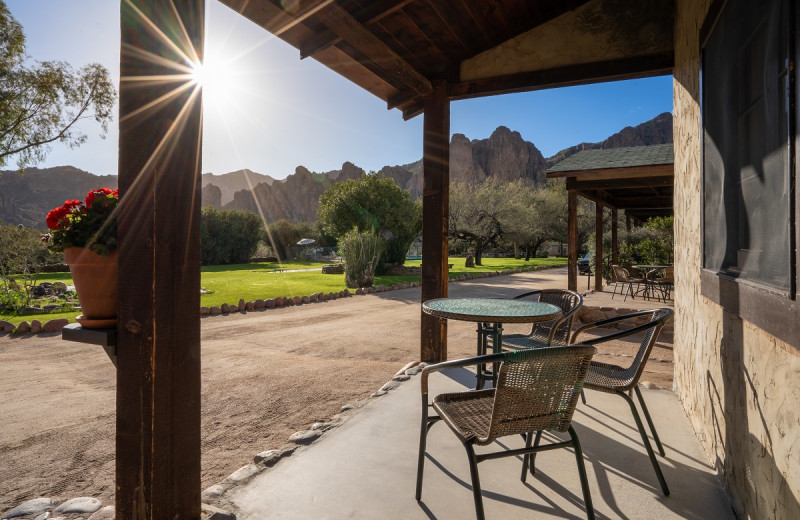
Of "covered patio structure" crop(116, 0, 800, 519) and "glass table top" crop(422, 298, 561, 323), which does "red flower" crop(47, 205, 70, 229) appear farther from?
"glass table top" crop(422, 298, 561, 323)

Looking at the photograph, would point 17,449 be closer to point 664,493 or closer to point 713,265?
point 664,493

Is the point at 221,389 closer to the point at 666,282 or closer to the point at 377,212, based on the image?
the point at 666,282

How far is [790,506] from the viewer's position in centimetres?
116

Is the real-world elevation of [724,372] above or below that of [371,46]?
below

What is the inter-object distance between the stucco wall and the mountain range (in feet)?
173

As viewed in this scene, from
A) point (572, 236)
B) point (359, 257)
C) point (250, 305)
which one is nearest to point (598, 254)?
point (572, 236)

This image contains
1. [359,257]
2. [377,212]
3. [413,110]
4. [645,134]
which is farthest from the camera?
[645,134]

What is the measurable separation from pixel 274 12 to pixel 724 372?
307 cm

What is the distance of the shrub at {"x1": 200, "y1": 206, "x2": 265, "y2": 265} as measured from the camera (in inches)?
1004

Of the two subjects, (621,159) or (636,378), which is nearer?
(636,378)

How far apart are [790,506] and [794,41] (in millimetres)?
1291

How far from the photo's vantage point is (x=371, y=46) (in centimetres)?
294

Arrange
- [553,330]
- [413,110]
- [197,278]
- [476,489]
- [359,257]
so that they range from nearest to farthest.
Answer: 1. [476,489]
2. [197,278]
3. [553,330]
4. [413,110]
5. [359,257]

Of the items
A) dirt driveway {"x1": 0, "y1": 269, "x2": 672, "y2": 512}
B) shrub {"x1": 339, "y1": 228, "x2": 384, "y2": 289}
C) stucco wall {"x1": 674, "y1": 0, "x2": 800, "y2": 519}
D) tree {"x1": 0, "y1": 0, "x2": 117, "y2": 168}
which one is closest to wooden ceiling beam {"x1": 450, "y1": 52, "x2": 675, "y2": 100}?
stucco wall {"x1": 674, "y1": 0, "x2": 800, "y2": 519}
